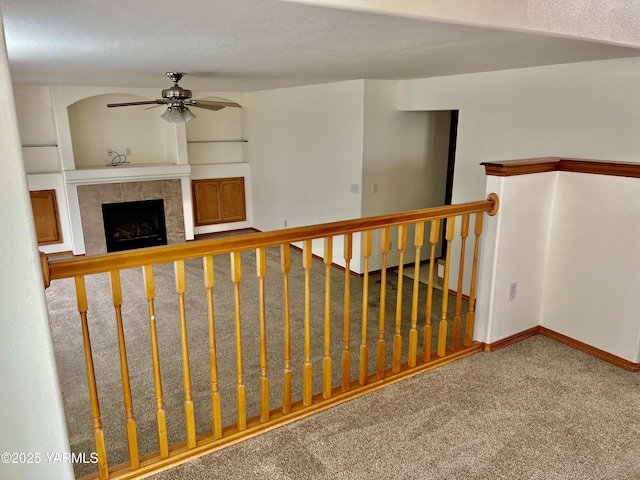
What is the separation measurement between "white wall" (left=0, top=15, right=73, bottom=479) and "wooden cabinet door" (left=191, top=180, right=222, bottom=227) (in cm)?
582

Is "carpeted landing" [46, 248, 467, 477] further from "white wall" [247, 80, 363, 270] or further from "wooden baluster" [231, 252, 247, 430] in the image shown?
"white wall" [247, 80, 363, 270]

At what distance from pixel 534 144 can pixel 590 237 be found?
3.53 ft

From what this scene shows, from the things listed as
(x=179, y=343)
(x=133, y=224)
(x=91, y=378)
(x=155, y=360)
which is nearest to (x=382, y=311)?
(x=155, y=360)

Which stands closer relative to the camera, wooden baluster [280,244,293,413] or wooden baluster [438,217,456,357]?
wooden baluster [280,244,293,413]

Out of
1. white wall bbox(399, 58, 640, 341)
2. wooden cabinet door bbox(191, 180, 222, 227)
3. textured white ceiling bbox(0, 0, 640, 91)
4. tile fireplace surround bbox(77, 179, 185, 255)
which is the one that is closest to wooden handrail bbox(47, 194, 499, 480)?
white wall bbox(399, 58, 640, 341)

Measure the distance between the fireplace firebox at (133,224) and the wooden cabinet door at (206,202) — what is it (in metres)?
0.61

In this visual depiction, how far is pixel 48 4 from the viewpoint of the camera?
1.67 meters

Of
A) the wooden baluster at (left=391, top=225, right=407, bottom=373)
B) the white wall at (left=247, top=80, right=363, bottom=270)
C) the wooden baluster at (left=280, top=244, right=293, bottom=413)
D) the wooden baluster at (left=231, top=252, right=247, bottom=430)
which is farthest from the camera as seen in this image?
the white wall at (left=247, top=80, right=363, bottom=270)

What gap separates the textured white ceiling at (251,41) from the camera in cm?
180

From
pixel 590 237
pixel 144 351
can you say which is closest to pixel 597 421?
pixel 590 237

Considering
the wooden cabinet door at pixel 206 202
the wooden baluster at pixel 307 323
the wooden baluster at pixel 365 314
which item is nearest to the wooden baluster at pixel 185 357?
the wooden baluster at pixel 307 323

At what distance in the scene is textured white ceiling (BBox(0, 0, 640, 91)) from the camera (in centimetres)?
180

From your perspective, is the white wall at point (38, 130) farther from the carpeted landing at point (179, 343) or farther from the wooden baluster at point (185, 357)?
the wooden baluster at point (185, 357)

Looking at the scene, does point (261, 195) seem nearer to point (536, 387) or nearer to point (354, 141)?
point (354, 141)
